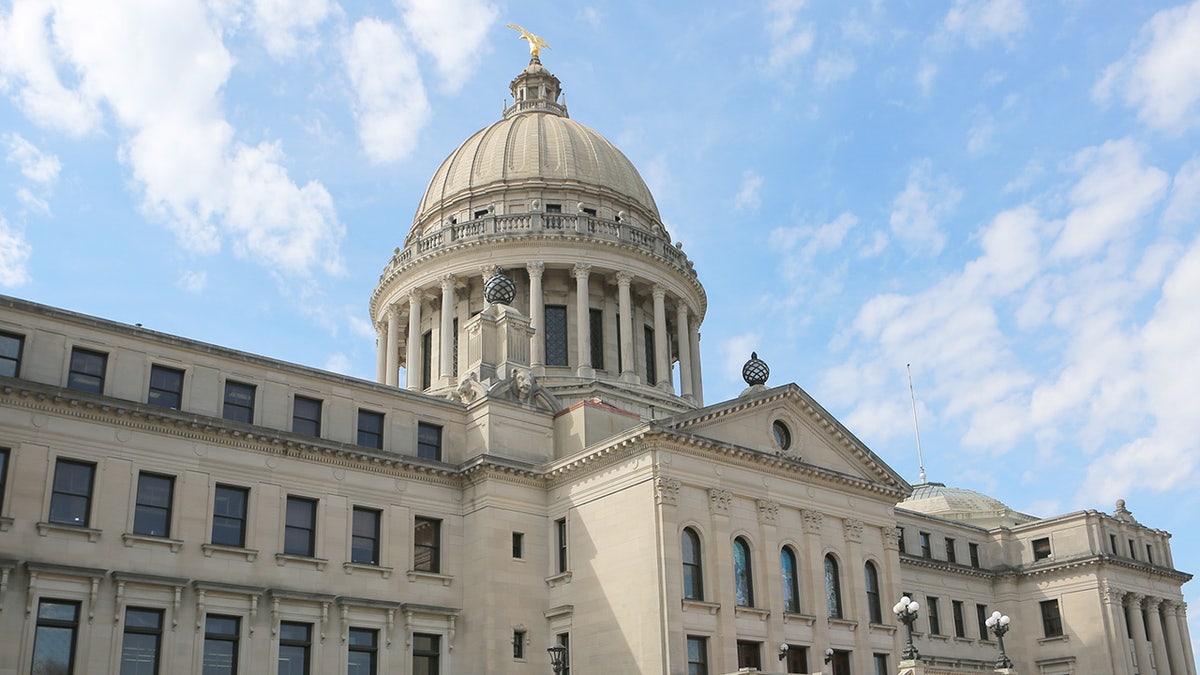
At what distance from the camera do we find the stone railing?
60.6 meters

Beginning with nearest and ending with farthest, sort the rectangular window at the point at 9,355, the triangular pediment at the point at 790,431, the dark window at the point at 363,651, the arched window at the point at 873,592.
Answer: the rectangular window at the point at 9,355 → the dark window at the point at 363,651 → the triangular pediment at the point at 790,431 → the arched window at the point at 873,592

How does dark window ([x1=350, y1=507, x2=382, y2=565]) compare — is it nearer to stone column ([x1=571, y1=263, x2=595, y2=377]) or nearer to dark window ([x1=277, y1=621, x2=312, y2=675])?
dark window ([x1=277, y1=621, x2=312, y2=675])

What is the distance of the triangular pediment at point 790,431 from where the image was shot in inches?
1683

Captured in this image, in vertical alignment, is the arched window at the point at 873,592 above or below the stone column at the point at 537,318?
below

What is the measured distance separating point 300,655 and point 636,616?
10.6 m

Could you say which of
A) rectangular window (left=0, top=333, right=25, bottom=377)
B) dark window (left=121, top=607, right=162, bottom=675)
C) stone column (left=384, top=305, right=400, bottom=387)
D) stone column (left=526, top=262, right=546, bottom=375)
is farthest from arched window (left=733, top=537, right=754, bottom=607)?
stone column (left=384, top=305, right=400, bottom=387)

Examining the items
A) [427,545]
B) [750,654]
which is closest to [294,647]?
[427,545]

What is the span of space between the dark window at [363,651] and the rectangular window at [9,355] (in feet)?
42.3

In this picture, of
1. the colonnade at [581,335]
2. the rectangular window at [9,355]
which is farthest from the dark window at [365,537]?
the colonnade at [581,335]

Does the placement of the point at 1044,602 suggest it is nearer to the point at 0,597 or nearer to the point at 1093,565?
the point at 1093,565

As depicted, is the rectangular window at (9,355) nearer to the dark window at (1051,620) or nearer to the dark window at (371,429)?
the dark window at (371,429)

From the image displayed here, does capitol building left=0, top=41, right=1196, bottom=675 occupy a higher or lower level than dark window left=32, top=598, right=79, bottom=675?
higher

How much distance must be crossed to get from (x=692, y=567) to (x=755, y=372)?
9.98m

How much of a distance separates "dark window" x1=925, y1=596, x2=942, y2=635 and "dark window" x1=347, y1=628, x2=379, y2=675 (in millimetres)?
33278
